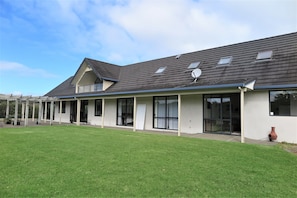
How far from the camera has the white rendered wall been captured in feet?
29.4

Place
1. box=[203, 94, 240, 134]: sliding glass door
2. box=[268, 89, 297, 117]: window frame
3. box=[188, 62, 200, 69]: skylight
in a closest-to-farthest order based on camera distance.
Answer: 1. box=[268, 89, 297, 117]: window frame
2. box=[203, 94, 240, 134]: sliding glass door
3. box=[188, 62, 200, 69]: skylight

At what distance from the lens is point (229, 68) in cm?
1180

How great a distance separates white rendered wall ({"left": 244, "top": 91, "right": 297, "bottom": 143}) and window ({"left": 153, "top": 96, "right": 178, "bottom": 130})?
14.3 ft

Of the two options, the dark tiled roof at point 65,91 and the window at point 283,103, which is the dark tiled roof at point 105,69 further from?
the window at point 283,103

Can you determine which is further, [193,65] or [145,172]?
[193,65]

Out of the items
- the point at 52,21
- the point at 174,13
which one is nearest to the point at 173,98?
the point at 174,13

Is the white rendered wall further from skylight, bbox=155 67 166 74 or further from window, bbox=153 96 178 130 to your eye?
skylight, bbox=155 67 166 74

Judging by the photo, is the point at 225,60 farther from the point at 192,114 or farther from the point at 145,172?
the point at 145,172

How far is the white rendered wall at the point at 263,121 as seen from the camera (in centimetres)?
898

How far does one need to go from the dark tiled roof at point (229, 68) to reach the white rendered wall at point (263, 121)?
2.55 feet

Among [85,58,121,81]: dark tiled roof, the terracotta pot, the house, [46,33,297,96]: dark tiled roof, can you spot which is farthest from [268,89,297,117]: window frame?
[85,58,121,81]: dark tiled roof

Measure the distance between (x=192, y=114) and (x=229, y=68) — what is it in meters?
3.41

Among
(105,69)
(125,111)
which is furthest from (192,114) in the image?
(105,69)

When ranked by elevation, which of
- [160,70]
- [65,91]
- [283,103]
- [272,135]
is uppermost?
[160,70]
